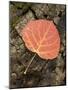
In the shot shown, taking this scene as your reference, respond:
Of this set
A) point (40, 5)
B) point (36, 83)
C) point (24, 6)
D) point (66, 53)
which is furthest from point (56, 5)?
point (36, 83)

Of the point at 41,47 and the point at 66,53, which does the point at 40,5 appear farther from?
the point at 66,53

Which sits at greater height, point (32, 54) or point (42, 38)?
point (42, 38)

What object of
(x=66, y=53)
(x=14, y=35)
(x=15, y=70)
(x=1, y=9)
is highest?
(x=1, y=9)
